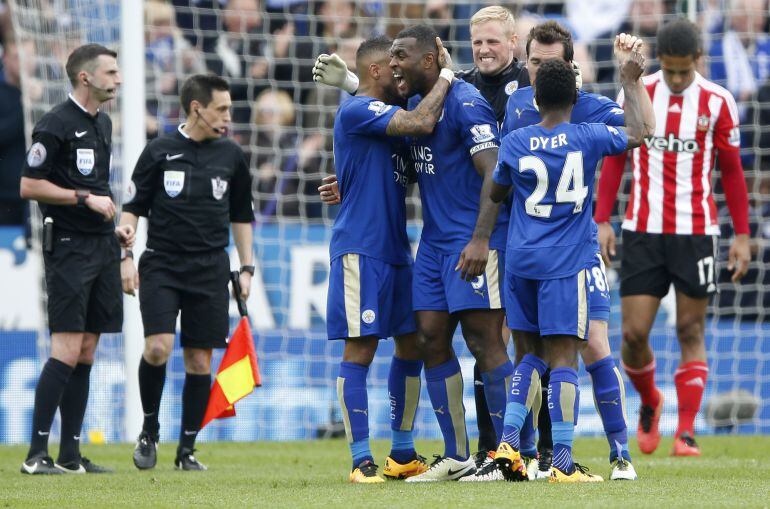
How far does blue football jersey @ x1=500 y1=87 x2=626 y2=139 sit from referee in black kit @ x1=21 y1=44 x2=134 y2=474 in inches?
100

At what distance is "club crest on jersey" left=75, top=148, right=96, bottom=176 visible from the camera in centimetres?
762

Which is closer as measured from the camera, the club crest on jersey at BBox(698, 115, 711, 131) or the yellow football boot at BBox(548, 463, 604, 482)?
the yellow football boot at BBox(548, 463, 604, 482)

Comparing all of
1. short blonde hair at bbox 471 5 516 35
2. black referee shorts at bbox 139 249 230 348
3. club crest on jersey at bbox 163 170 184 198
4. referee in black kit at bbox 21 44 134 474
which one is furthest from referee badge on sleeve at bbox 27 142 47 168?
short blonde hair at bbox 471 5 516 35

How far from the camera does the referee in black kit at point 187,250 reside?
7.84 meters

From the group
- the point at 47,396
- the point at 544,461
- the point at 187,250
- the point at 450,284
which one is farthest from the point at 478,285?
the point at 47,396

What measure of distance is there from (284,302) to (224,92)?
3.05m

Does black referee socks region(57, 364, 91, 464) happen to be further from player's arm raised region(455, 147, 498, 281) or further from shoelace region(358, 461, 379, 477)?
player's arm raised region(455, 147, 498, 281)

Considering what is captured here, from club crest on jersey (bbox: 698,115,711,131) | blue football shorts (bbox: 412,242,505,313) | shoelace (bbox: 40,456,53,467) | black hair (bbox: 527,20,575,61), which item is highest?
black hair (bbox: 527,20,575,61)

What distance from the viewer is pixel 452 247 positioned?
6.20m

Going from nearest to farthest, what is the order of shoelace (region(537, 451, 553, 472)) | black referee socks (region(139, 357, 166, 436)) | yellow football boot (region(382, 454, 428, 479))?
yellow football boot (region(382, 454, 428, 479))
shoelace (region(537, 451, 553, 472))
black referee socks (region(139, 357, 166, 436))

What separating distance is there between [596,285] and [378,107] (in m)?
1.28

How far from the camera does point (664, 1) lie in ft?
40.7

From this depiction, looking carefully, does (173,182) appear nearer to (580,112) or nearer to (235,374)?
(235,374)

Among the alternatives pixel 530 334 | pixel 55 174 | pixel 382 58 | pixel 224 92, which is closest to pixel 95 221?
pixel 55 174
